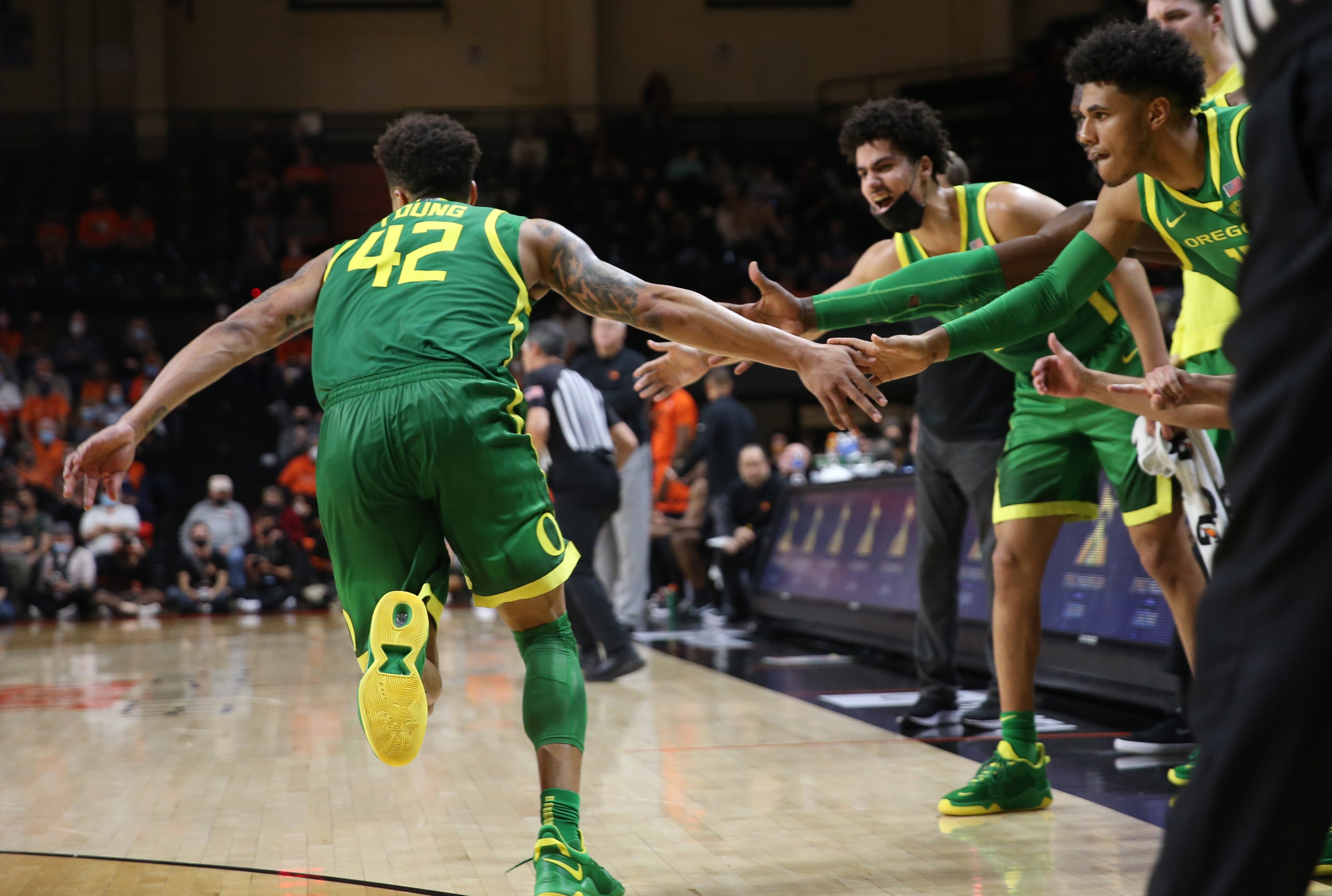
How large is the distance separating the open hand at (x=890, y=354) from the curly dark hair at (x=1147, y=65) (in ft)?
2.41

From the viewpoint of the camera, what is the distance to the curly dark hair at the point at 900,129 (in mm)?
4039

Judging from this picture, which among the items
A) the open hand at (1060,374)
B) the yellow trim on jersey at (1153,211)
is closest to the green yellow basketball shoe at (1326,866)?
the open hand at (1060,374)

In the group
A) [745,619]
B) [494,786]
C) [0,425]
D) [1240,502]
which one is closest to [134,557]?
[0,425]

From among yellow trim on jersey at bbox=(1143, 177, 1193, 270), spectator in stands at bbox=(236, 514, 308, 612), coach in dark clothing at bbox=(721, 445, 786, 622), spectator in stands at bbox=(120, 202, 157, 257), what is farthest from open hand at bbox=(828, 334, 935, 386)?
spectator in stands at bbox=(120, 202, 157, 257)

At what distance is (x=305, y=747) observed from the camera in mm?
4941

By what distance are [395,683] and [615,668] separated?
4132mm

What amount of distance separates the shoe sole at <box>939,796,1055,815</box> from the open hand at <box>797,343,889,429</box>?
4.28ft

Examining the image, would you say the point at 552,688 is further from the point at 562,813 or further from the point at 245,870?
the point at 245,870

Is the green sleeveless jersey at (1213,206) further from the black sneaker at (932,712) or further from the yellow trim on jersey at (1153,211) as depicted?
the black sneaker at (932,712)

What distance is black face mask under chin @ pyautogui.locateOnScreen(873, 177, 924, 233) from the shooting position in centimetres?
402

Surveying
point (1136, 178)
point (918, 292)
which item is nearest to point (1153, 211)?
point (1136, 178)

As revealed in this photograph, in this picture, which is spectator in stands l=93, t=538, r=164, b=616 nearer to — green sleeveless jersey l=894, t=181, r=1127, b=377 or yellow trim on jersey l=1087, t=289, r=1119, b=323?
green sleeveless jersey l=894, t=181, r=1127, b=377

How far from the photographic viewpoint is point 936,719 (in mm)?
4984

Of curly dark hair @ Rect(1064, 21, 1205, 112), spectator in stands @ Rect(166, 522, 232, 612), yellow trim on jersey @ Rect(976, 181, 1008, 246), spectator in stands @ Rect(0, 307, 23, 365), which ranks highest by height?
spectator in stands @ Rect(0, 307, 23, 365)
